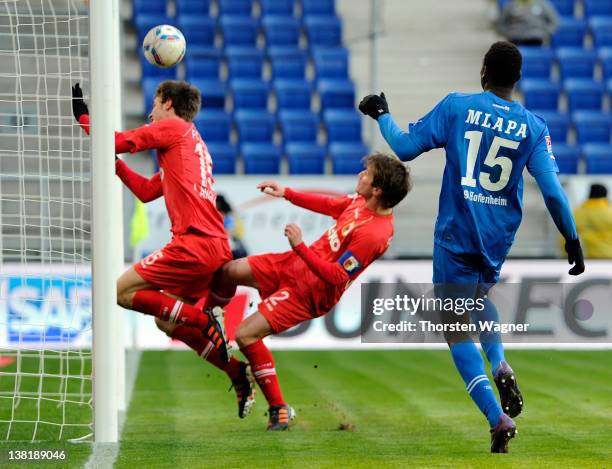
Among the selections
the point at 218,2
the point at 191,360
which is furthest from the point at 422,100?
the point at 191,360

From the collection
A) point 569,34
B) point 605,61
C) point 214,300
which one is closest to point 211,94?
point 569,34

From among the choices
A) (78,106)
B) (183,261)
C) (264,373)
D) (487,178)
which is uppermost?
(78,106)

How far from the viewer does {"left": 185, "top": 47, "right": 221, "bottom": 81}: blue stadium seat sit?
1972 centimetres

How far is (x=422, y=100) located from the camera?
66.7ft

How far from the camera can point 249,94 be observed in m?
19.6

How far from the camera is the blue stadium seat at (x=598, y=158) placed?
1875 centimetres

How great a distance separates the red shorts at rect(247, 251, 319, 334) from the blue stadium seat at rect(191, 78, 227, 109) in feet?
38.0

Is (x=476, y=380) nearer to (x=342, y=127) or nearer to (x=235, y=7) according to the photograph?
(x=342, y=127)

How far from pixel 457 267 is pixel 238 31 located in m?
14.1

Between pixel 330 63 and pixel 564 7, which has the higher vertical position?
pixel 564 7

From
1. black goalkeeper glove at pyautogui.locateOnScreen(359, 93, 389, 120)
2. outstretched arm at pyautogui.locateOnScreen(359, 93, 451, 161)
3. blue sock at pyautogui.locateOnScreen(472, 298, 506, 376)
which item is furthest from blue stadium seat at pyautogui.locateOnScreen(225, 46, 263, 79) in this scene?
blue sock at pyautogui.locateOnScreen(472, 298, 506, 376)

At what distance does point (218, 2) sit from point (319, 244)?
13852 mm

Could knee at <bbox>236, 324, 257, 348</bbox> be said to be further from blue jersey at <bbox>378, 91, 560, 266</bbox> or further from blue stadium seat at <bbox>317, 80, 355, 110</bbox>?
blue stadium seat at <bbox>317, 80, 355, 110</bbox>

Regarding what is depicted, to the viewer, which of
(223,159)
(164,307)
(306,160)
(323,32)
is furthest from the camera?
(323,32)
